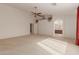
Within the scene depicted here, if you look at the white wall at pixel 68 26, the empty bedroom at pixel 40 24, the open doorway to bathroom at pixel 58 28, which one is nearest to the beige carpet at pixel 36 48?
the empty bedroom at pixel 40 24

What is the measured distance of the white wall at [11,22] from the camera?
877 cm

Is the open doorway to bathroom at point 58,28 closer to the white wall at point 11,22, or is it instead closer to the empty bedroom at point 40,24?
the empty bedroom at point 40,24

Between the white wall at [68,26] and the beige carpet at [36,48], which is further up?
the white wall at [68,26]

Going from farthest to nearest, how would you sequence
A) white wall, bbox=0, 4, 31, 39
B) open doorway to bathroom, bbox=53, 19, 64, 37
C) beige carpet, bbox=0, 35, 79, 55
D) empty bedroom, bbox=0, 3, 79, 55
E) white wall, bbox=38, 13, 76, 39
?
open doorway to bathroom, bbox=53, 19, 64, 37
white wall, bbox=38, 13, 76, 39
white wall, bbox=0, 4, 31, 39
empty bedroom, bbox=0, 3, 79, 55
beige carpet, bbox=0, 35, 79, 55

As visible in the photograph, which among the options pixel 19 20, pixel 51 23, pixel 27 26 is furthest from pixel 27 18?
pixel 51 23

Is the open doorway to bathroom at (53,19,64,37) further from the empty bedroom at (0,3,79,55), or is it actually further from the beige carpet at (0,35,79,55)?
the beige carpet at (0,35,79,55)

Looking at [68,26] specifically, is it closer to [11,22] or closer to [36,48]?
[11,22]

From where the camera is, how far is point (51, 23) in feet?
43.3

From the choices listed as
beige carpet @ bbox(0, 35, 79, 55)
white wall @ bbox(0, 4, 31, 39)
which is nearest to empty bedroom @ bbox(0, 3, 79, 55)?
white wall @ bbox(0, 4, 31, 39)

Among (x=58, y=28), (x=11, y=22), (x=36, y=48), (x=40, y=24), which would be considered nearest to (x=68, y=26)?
(x=58, y=28)

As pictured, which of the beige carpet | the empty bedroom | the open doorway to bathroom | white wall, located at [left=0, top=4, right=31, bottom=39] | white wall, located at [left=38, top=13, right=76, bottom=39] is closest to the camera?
the beige carpet

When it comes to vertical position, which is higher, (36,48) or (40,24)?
(40,24)

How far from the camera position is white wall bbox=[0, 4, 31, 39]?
28.8 feet

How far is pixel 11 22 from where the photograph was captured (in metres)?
9.77
